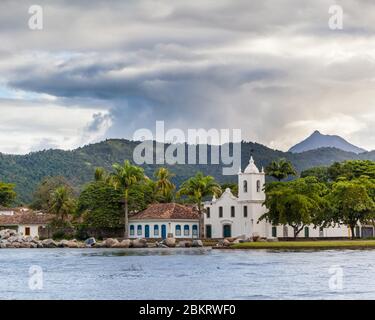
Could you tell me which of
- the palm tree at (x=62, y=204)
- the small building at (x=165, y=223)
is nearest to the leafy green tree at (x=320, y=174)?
the small building at (x=165, y=223)

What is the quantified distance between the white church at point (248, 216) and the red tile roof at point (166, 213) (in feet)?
8.74

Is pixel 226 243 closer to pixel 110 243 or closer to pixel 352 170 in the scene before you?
pixel 110 243

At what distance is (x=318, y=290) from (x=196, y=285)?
6.11m

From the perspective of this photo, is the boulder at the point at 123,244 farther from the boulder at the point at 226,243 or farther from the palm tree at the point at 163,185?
the palm tree at the point at 163,185

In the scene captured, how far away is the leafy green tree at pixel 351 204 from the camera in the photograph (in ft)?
265

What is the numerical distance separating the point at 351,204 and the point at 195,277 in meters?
38.3

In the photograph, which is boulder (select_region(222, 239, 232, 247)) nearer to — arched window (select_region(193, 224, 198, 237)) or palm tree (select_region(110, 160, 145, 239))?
arched window (select_region(193, 224, 198, 237))

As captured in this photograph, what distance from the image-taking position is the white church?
89.5m

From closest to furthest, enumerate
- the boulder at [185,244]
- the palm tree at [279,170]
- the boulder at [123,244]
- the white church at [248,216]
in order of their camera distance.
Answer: the boulder at [185,244] < the boulder at [123,244] < the white church at [248,216] < the palm tree at [279,170]

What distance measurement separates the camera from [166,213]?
92688mm

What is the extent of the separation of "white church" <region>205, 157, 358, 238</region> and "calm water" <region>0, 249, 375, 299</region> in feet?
86.2

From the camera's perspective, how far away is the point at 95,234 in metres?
97.1
